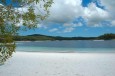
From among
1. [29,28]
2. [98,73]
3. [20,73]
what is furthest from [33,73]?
[29,28]

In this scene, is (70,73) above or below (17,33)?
below

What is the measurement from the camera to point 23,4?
856 centimetres

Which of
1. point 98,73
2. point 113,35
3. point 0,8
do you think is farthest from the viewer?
point 113,35

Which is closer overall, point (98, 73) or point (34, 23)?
point (34, 23)

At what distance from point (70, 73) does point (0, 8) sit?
276 inches

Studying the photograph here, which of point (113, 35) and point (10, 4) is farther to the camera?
point (113, 35)

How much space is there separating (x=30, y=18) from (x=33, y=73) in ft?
21.2

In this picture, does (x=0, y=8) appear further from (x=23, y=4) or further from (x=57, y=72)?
(x=57, y=72)

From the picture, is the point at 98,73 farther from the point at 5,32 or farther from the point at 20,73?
the point at 5,32

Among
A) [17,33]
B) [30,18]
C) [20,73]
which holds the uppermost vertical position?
[30,18]

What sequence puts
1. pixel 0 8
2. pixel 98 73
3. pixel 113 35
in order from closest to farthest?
pixel 0 8 < pixel 98 73 < pixel 113 35

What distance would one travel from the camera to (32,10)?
8438 millimetres

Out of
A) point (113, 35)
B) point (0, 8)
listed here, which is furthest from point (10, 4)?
point (113, 35)

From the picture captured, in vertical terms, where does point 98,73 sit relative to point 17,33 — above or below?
below
